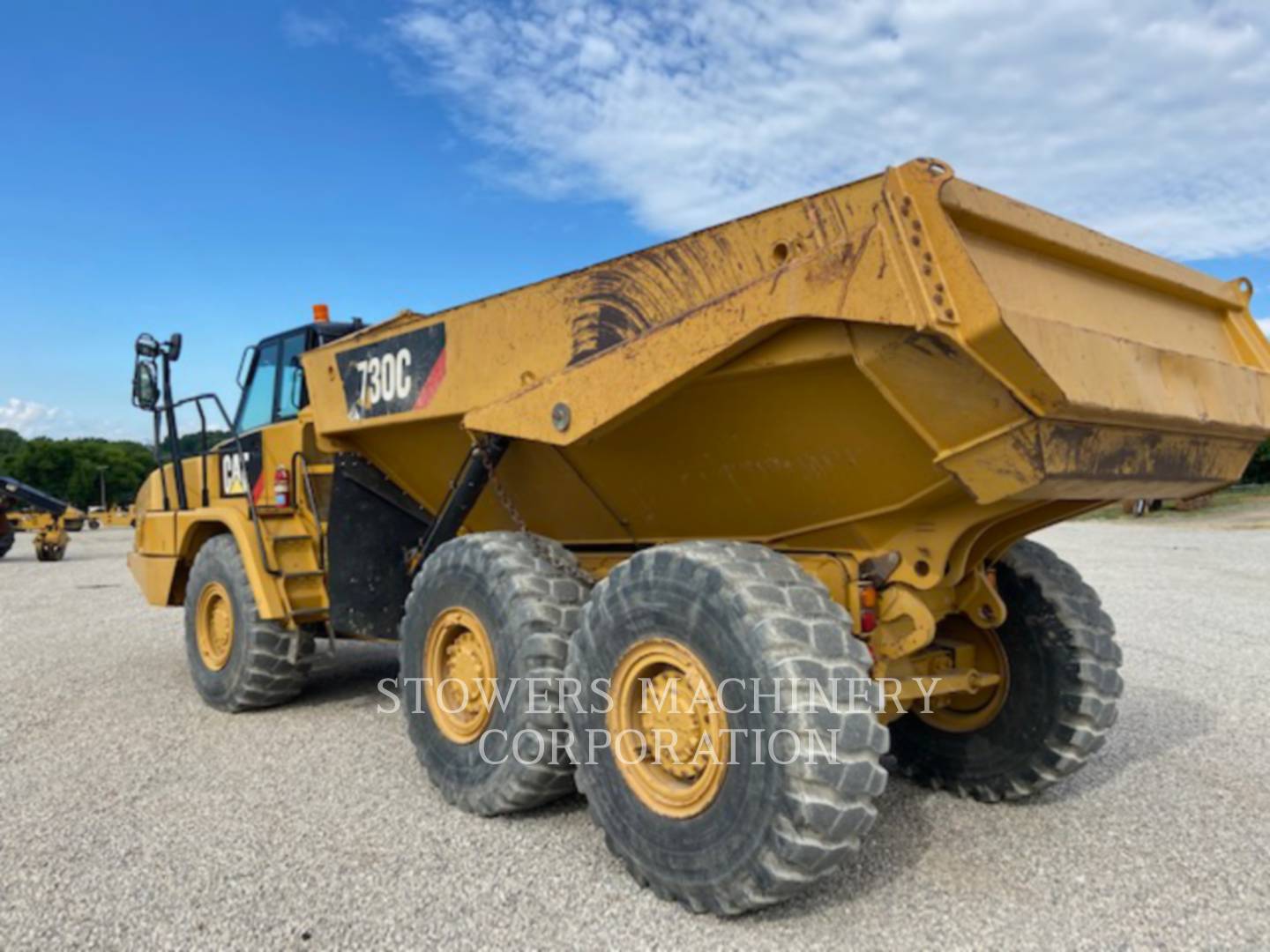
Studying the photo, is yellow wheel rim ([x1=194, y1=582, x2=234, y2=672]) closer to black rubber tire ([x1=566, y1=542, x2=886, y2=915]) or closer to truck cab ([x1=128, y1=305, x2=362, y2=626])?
truck cab ([x1=128, y1=305, x2=362, y2=626])

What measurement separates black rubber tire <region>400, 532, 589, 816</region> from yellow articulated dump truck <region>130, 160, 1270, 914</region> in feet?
0.05

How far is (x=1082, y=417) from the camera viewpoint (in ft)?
9.02

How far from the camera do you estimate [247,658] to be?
18.6 feet

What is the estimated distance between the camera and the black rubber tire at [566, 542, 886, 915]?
2762mm

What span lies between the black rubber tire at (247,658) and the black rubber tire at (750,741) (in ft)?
9.94

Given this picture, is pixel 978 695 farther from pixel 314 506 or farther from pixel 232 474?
pixel 232 474

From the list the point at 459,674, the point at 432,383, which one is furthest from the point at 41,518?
the point at 459,674

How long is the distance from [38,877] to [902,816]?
321cm

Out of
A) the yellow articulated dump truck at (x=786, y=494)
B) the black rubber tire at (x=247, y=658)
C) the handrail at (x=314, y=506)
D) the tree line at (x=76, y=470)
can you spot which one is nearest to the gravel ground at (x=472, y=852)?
the black rubber tire at (x=247, y=658)

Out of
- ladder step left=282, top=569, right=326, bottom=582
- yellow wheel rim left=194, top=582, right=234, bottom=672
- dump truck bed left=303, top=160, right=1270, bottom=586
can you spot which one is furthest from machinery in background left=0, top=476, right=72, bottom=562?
dump truck bed left=303, top=160, right=1270, bottom=586

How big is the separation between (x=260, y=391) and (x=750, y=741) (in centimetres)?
478

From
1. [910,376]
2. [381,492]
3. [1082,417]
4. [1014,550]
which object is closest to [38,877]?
[381,492]

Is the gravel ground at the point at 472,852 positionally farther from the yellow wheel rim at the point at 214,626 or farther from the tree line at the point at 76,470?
the tree line at the point at 76,470

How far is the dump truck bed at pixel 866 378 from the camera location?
266 cm
